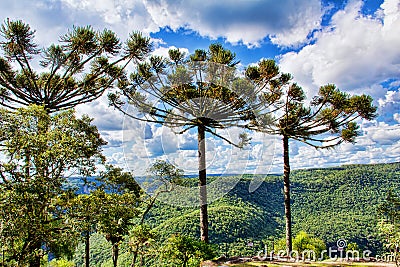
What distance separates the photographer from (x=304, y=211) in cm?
3116

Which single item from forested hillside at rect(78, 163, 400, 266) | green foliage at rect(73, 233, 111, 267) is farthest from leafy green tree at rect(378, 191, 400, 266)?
green foliage at rect(73, 233, 111, 267)

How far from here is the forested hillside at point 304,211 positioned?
888 inches

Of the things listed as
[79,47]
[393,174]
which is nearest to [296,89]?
[79,47]

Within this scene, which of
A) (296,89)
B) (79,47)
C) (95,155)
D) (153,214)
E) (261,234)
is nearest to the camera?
(95,155)

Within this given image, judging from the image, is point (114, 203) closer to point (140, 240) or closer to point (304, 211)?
point (140, 240)

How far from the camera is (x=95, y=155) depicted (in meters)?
5.12

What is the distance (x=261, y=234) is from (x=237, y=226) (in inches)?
126

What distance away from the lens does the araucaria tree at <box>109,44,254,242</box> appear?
7.09 m

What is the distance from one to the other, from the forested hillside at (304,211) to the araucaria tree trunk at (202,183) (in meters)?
12.8

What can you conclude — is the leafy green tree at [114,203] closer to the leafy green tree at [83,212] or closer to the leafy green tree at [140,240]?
the leafy green tree at [83,212]

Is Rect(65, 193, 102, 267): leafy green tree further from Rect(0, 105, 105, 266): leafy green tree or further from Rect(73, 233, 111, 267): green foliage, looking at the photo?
Rect(73, 233, 111, 267): green foliage

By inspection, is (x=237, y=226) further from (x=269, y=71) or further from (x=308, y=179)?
(x=269, y=71)

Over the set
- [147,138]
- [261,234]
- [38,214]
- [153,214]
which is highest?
[147,138]

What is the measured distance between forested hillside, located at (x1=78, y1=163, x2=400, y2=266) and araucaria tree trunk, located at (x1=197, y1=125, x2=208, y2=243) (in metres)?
12.8
